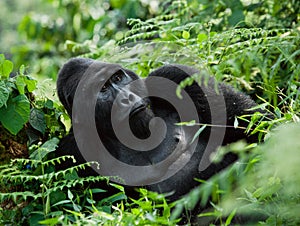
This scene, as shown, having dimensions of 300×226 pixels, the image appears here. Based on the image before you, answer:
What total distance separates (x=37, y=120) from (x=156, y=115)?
707mm

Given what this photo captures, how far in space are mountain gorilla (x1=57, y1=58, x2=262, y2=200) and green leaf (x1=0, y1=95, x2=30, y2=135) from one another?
0.98ft

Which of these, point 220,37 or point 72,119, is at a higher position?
point 220,37

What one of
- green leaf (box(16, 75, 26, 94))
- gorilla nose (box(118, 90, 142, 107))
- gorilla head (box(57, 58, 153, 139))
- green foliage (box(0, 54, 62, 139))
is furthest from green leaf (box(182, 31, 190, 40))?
green leaf (box(16, 75, 26, 94))

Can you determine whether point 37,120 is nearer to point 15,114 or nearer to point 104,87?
point 15,114

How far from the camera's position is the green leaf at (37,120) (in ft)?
10.3

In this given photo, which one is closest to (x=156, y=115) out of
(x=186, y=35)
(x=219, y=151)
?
(x=219, y=151)

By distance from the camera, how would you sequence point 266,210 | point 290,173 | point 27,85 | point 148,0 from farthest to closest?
point 148,0 → point 27,85 → point 266,210 → point 290,173

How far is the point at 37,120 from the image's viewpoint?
3145mm

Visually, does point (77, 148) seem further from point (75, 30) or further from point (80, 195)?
point (75, 30)

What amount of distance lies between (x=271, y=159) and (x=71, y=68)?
1834 millimetres

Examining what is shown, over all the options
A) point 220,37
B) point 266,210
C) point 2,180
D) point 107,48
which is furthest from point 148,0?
point 266,210

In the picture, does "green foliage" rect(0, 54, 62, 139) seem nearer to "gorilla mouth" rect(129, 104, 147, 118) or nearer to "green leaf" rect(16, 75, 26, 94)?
"green leaf" rect(16, 75, 26, 94)

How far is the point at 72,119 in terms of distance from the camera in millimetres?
3332

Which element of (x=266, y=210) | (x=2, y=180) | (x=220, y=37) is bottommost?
(x=266, y=210)
